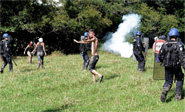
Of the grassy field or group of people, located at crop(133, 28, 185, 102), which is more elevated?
group of people, located at crop(133, 28, 185, 102)

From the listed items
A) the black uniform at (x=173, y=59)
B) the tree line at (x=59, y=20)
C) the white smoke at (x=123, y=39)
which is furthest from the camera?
the white smoke at (x=123, y=39)

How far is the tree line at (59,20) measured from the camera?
22.8m

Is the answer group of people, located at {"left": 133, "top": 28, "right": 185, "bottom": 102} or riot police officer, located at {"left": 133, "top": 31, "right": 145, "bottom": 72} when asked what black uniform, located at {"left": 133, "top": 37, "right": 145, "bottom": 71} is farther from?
group of people, located at {"left": 133, "top": 28, "right": 185, "bottom": 102}

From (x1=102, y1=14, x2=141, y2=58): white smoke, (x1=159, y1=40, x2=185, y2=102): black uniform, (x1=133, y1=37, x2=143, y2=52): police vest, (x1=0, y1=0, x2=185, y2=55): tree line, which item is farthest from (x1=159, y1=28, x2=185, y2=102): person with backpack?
(x1=0, y1=0, x2=185, y2=55): tree line

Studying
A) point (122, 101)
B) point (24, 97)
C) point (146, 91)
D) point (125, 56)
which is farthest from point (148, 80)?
point (125, 56)

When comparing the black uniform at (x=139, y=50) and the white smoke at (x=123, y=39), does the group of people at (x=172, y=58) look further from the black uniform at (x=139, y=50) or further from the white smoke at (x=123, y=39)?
the white smoke at (x=123, y=39)

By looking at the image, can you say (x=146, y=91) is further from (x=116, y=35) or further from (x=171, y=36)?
(x=116, y=35)

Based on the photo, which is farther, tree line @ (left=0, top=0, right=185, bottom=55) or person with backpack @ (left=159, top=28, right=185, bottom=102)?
tree line @ (left=0, top=0, right=185, bottom=55)

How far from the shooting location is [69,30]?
86.9ft

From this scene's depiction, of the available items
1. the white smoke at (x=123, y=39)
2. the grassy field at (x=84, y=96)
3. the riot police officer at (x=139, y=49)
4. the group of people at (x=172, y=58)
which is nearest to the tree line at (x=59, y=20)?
the white smoke at (x=123, y=39)

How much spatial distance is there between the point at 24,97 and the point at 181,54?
4.45 meters

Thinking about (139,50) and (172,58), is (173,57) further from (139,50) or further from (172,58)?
(139,50)

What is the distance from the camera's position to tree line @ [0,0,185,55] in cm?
2280

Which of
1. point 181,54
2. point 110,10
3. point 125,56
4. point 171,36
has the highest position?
point 110,10
